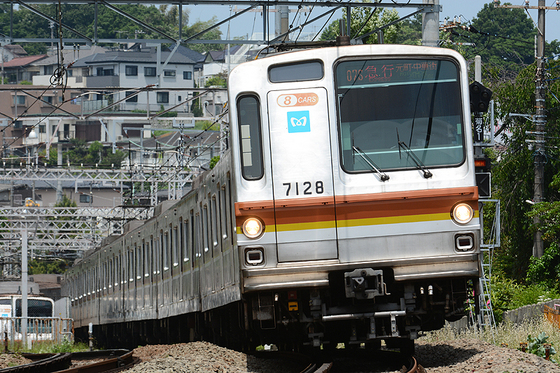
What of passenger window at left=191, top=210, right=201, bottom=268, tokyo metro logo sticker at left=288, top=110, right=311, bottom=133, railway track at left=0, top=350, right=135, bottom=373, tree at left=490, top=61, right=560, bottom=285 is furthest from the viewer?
tree at left=490, top=61, right=560, bottom=285

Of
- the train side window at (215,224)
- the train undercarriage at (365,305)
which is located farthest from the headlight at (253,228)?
the train side window at (215,224)

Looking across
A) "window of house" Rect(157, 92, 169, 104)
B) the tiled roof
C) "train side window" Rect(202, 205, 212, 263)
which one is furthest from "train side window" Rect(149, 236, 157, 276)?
the tiled roof

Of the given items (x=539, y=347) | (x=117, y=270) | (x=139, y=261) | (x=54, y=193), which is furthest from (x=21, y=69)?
(x=539, y=347)

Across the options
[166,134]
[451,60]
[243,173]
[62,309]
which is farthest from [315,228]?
[166,134]

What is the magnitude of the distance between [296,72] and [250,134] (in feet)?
2.69

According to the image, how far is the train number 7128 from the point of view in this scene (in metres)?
8.64

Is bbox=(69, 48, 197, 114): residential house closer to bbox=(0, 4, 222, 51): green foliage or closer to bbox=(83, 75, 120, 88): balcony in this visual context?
bbox=(83, 75, 120, 88): balcony

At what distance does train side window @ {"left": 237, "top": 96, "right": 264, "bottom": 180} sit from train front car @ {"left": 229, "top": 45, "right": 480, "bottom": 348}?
1cm

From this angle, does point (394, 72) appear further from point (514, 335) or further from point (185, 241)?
point (185, 241)

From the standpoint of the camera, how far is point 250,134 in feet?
29.1

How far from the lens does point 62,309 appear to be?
37.6m

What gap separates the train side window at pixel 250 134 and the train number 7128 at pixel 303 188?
377 millimetres

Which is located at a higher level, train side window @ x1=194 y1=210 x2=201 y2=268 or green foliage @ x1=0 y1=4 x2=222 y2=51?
green foliage @ x1=0 y1=4 x2=222 y2=51

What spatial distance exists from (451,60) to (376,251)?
7.02 ft
